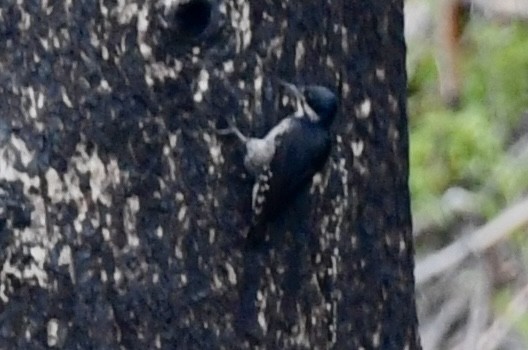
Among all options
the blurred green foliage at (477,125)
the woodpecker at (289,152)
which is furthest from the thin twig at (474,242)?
the woodpecker at (289,152)

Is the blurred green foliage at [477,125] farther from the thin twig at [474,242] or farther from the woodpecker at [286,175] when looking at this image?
the woodpecker at [286,175]

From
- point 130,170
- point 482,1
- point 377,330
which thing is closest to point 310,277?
point 377,330

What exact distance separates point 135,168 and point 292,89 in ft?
0.86

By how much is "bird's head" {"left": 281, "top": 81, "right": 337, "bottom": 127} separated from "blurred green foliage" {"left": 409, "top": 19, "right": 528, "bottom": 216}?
171 cm

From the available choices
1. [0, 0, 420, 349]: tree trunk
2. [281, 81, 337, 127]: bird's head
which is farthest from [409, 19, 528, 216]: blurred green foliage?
[0, 0, 420, 349]: tree trunk

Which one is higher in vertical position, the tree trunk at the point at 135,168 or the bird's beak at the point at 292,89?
the bird's beak at the point at 292,89

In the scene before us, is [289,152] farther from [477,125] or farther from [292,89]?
[477,125]

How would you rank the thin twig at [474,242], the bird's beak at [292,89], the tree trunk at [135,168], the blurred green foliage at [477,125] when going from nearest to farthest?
the tree trunk at [135,168] < the bird's beak at [292,89] < the thin twig at [474,242] < the blurred green foliage at [477,125]

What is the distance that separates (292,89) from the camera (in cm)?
180

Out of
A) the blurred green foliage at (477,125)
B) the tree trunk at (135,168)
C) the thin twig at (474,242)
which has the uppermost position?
the blurred green foliage at (477,125)

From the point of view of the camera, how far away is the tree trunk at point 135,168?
1.68 metres

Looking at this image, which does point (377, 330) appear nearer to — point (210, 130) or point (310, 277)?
point (310, 277)

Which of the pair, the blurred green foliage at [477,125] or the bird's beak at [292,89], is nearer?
the bird's beak at [292,89]

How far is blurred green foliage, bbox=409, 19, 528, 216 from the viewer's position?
3580mm
